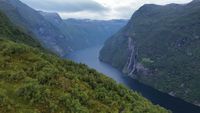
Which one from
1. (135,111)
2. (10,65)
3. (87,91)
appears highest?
(10,65)

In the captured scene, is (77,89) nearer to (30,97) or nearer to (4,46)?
(30,97)

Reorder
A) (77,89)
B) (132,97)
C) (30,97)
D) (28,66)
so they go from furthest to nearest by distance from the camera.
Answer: (132,97) < (28,66) < (77,89) < (30,97)

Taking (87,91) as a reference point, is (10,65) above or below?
above

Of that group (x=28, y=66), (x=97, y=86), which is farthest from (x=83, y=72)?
(x=28, y=66)

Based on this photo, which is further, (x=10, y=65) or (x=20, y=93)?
(x=10, y=65)

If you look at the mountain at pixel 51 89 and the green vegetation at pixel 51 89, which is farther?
the green vegetation at pixel 51 89

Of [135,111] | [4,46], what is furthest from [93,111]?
[4,46]

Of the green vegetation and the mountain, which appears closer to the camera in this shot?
the mountain

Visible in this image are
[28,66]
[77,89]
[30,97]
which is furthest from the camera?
[28,66]
